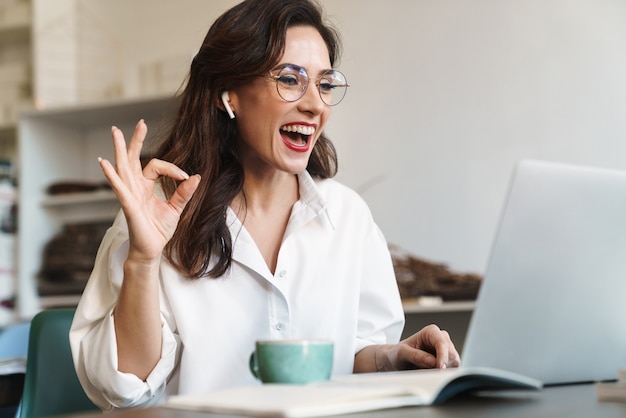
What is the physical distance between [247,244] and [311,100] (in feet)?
1.07

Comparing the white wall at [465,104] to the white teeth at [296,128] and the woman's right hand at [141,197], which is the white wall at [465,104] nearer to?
the white teeth at [296,128]

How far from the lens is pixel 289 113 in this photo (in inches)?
69.2

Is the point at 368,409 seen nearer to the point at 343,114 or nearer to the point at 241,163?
the point at 241,163

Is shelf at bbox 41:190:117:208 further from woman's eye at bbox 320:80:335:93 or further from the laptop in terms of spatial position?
the laptop

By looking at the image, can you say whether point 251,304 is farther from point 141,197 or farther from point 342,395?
point 342,395

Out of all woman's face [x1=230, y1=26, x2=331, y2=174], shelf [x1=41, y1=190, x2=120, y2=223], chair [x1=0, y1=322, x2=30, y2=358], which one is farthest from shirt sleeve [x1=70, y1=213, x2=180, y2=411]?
shelf [x1=41, y1=190, x2=120, y2=223]

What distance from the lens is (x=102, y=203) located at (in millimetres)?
4355

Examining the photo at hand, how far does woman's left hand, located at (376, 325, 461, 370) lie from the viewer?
130cm

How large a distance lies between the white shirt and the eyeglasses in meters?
0.21

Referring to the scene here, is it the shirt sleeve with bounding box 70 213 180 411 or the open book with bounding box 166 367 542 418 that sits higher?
the open book with bounding box 166 367 542 418

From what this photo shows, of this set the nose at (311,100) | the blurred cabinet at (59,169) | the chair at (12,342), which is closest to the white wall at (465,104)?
the blurred cabinet at (59,169)

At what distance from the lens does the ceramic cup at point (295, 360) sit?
95cm

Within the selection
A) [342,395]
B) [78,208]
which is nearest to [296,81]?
[342,395]

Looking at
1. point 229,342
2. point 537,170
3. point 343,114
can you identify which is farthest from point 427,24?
point 537,170
